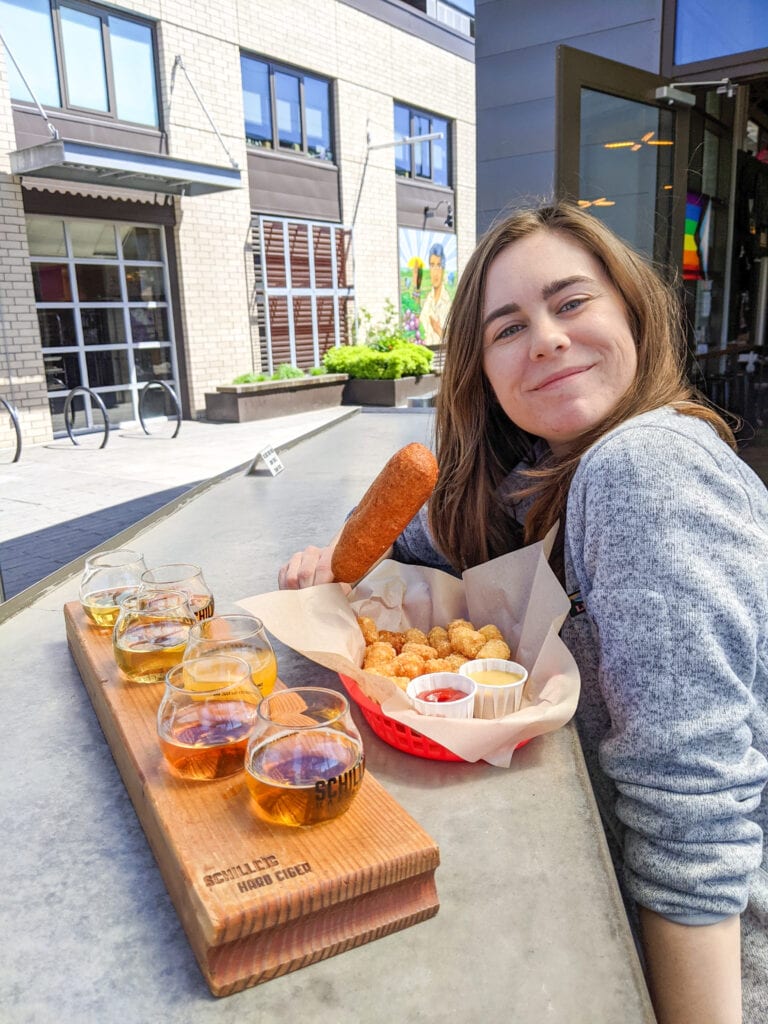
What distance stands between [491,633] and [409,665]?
0.68 feet

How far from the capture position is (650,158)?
5.07 m

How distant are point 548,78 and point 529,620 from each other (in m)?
5.17

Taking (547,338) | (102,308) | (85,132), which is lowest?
(547,338)

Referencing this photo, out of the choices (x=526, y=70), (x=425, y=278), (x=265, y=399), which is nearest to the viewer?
(x=526, y=70)

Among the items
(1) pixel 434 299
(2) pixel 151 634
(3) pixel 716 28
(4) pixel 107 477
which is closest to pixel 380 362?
(4) pixel 107 477

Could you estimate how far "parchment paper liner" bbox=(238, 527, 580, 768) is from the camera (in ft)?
3.64

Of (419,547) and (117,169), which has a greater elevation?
(117,169)

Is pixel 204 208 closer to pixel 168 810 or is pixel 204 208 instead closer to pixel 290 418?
pixel 290 418

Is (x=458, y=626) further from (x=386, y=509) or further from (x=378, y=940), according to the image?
(x=378, y=940)

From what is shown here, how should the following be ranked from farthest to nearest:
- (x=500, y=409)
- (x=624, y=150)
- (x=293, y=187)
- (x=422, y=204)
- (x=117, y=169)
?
(x=422, y=204) < (x=293, y=187) < (x=117, y=169) < (x=624, y=150) < (x=500, y=409)

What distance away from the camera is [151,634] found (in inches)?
50.1

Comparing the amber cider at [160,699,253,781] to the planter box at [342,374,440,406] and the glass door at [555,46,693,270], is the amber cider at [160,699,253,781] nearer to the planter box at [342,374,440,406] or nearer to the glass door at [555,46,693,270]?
the glass door at [555,46,693,270]

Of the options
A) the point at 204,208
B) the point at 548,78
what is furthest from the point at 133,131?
the point at 548,78

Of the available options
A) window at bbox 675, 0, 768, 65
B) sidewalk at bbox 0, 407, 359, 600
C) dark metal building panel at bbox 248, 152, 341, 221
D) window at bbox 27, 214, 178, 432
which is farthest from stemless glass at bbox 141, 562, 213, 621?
dark metal building panel at bbox 248, 152, 341, 221
